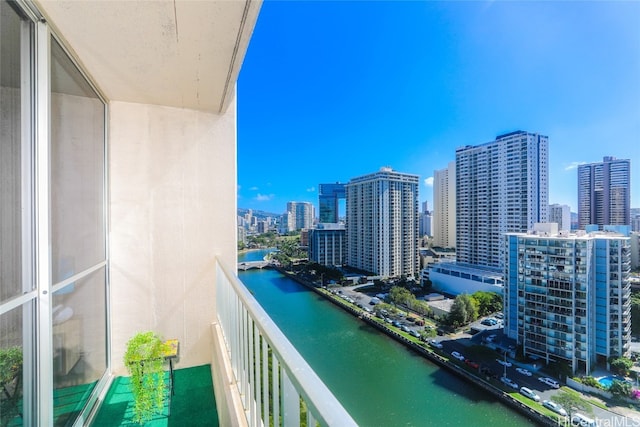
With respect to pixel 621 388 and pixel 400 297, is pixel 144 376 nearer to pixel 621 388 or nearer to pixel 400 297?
pixel 621 388

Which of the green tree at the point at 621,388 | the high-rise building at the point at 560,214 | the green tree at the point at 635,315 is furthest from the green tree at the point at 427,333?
the high-rise building at the point at 560,214

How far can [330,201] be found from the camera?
33.2m

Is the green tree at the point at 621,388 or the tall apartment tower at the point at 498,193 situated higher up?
the tall apartment tower at the point at 498,193

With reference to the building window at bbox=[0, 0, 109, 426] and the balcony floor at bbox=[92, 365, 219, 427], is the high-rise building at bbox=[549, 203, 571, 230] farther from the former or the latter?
the building window at bbox=[0, 0, 109, 426]

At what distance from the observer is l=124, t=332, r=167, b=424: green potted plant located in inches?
57.7

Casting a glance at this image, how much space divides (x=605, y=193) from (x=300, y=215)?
24971 millimetres

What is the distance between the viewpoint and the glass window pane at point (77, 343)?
4.04 ft

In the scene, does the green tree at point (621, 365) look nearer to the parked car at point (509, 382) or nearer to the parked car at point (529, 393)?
the parked car at point (529, 393)

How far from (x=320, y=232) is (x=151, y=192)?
81.2 feet

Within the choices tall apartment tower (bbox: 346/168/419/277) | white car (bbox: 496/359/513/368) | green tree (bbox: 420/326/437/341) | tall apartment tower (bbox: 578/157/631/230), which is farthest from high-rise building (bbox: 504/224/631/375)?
tall apartment tower (bbox: 346/168/419/277)

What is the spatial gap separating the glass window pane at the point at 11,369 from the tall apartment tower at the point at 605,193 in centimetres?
2573

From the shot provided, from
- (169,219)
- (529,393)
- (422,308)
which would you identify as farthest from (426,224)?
(169,219)

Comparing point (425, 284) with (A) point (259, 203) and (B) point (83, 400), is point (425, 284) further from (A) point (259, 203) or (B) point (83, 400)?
(B) point (83, 400)

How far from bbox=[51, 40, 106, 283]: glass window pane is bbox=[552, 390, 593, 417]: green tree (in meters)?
17.8
